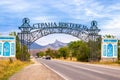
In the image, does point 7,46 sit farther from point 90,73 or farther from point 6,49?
point 90,73

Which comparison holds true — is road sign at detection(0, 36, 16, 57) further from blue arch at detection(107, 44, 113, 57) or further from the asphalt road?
the asphalt road

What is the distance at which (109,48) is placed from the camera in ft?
197

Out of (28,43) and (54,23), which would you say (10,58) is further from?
(54,23)

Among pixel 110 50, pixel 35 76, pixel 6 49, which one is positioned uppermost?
pixel 6 49

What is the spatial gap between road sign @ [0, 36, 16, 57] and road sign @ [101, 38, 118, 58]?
49.5 feet

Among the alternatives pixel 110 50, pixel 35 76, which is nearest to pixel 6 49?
pixel 110 50

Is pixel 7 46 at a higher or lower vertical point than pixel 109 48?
higher

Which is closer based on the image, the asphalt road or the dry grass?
the asphalt road

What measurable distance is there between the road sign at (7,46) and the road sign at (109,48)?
15.1m

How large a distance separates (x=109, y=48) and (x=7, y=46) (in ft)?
56.1

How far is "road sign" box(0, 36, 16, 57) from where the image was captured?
54.6m

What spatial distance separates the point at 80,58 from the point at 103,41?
68.4 ft

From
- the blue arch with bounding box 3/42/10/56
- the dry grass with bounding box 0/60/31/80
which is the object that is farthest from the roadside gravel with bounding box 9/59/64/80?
the blue arch with bounding box 3/42/10/56

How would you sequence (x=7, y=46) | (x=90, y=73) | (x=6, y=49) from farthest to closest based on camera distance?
(x=7, y=46) < (x=6, y=49) < (x=90, y=73)
